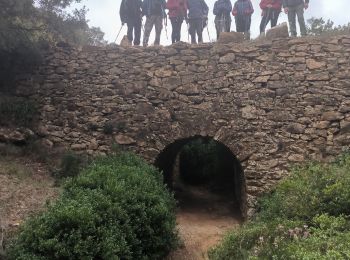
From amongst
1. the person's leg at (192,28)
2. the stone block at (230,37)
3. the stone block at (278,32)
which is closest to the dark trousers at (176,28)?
the person's leg at (192,28)

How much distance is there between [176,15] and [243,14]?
5.32 ft

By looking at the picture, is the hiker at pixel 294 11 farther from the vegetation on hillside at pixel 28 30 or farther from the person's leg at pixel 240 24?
the vegetation on hillside at pixel 28 30

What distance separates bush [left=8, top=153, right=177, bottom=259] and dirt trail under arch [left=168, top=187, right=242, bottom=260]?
99 centimetres

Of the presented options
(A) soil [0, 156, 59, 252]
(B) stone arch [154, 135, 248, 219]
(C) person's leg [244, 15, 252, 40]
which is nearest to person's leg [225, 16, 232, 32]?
(C) person's leg [244, 15, 252, 40]

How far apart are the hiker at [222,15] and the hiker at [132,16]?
6.19ft

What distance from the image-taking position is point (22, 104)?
31.3 ft

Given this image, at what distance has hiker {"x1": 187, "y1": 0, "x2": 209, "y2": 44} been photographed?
1009 centimetres

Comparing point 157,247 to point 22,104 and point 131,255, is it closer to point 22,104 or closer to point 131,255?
point 131,255

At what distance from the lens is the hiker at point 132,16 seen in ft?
33.3

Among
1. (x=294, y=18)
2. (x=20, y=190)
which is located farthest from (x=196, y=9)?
(x=20, y=190)

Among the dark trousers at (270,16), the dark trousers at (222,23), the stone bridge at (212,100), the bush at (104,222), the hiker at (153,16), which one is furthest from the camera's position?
the dark trousers at (222,23)

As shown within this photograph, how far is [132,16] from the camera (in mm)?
10180

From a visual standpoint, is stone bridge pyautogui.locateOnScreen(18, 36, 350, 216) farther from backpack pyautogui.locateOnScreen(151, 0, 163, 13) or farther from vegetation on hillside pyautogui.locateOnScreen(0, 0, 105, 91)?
backpack pyautogui.locateOnScreen(151, 0, 163, 13)

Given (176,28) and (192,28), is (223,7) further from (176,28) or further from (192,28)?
(176,28)
